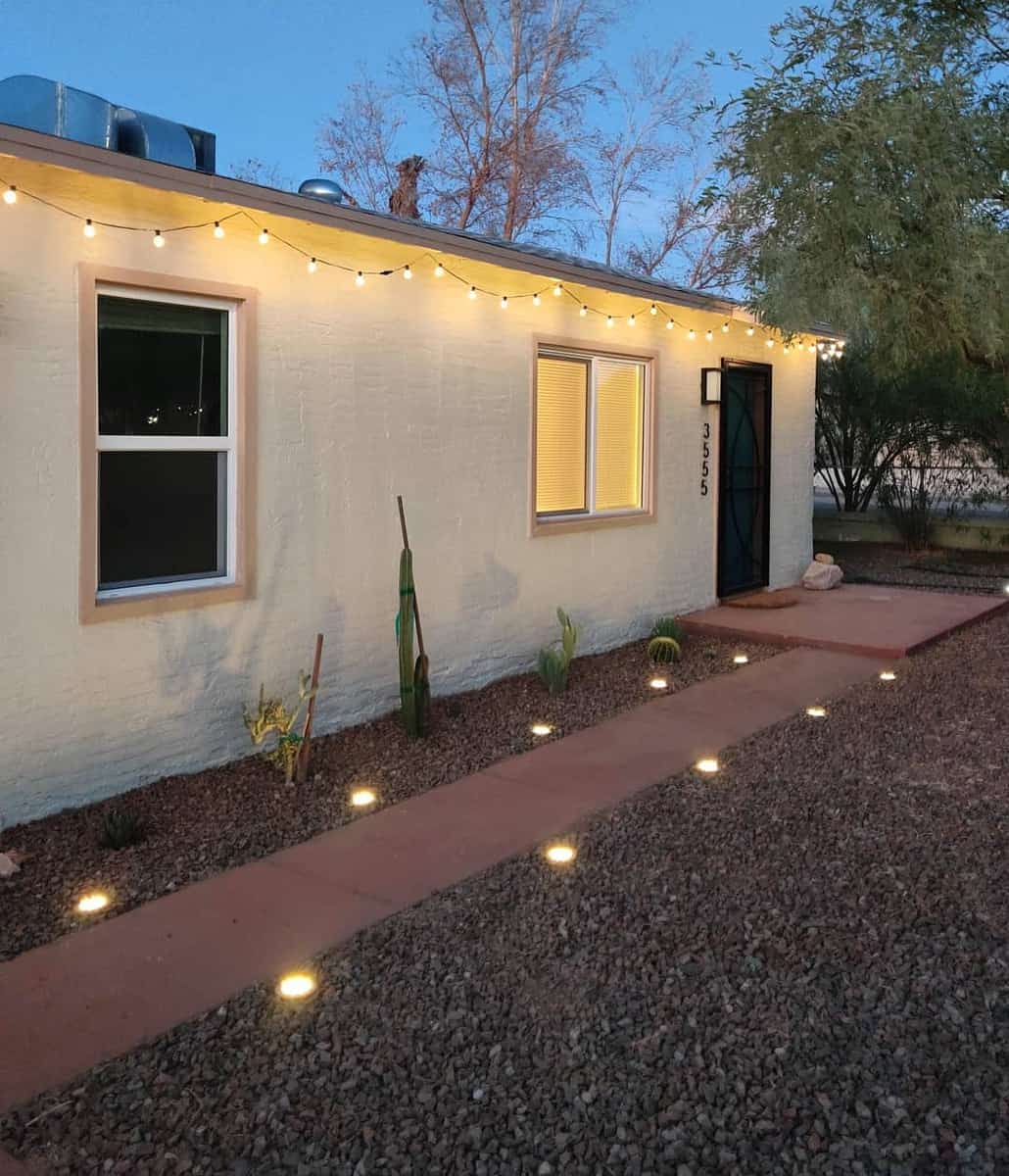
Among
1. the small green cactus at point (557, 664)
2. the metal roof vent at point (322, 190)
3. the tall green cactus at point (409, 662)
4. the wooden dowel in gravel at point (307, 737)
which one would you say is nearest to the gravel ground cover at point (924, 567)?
the small green cactus at point (557, 664)

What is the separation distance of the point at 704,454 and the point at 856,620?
1.77m

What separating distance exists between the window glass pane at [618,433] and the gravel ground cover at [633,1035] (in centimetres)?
397

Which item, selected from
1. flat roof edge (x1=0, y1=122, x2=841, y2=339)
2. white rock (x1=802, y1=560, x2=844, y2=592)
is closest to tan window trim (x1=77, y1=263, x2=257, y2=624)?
flat roof edge (x1=0, y1=122, x2=841, y2=339)

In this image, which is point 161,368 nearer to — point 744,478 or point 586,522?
point 586,522

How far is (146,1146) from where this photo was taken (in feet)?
8.00

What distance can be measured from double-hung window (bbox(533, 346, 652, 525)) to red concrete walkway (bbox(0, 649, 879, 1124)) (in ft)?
6.95

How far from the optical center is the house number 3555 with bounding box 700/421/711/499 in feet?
28.8

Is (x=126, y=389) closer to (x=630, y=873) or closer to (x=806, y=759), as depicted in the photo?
(x=630, y=873)

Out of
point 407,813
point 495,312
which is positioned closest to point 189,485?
point 407,813

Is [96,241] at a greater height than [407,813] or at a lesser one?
greater

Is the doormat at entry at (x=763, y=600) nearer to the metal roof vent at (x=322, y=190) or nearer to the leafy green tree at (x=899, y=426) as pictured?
the leafy green tree at (x=899, y=426)

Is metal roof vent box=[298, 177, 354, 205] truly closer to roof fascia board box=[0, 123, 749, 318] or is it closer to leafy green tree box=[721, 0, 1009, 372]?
roof fascia board box=[0, 123, 749, 318]

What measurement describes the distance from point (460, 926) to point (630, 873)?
0.72 m

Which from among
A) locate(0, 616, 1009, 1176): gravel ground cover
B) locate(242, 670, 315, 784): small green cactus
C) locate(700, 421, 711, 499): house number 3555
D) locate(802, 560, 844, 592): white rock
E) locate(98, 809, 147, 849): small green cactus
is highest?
locate(700, 421, 711, 499): house number 3555
